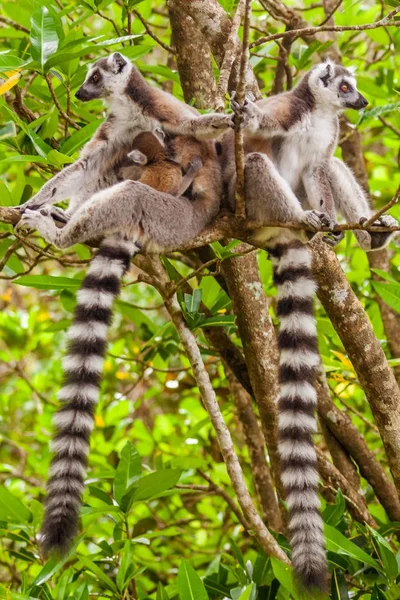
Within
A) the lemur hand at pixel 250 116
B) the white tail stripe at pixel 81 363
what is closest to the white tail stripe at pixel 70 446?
the white tail stripe at pixel 81 363

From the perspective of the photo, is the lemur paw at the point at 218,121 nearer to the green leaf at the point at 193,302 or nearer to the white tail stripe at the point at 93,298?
the green leaf at the point at 193,302

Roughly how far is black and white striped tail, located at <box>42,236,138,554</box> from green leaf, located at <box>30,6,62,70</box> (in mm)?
1040

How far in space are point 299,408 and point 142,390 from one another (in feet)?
14.4

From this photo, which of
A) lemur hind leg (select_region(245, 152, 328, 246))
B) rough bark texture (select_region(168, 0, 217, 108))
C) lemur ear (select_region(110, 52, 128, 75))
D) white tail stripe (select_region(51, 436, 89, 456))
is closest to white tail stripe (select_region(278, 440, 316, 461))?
white tail stripe (select_region(51, 436, 89, 456))

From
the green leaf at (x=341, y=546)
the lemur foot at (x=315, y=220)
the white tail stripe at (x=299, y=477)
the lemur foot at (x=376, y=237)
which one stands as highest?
the lemur foot at (x=315, y=220)

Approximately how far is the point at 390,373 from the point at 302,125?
1480 millimetres

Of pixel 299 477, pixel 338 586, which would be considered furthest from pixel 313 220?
pixel 338 586

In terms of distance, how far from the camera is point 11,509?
12.8ft

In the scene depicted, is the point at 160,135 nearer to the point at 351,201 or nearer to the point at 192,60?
the point at 192,60

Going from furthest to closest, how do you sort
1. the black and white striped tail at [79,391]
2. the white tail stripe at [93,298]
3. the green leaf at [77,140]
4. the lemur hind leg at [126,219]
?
the green leaf at [77,140]
the lemur hind leg at [126,219]
the white tail stripe at [93,298]
the black and white striped tail at [79,391]

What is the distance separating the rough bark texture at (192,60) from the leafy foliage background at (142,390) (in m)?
0.21

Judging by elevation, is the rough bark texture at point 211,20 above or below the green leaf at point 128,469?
above

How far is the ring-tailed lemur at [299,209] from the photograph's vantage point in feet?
10.9

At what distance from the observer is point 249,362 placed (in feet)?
14.0
